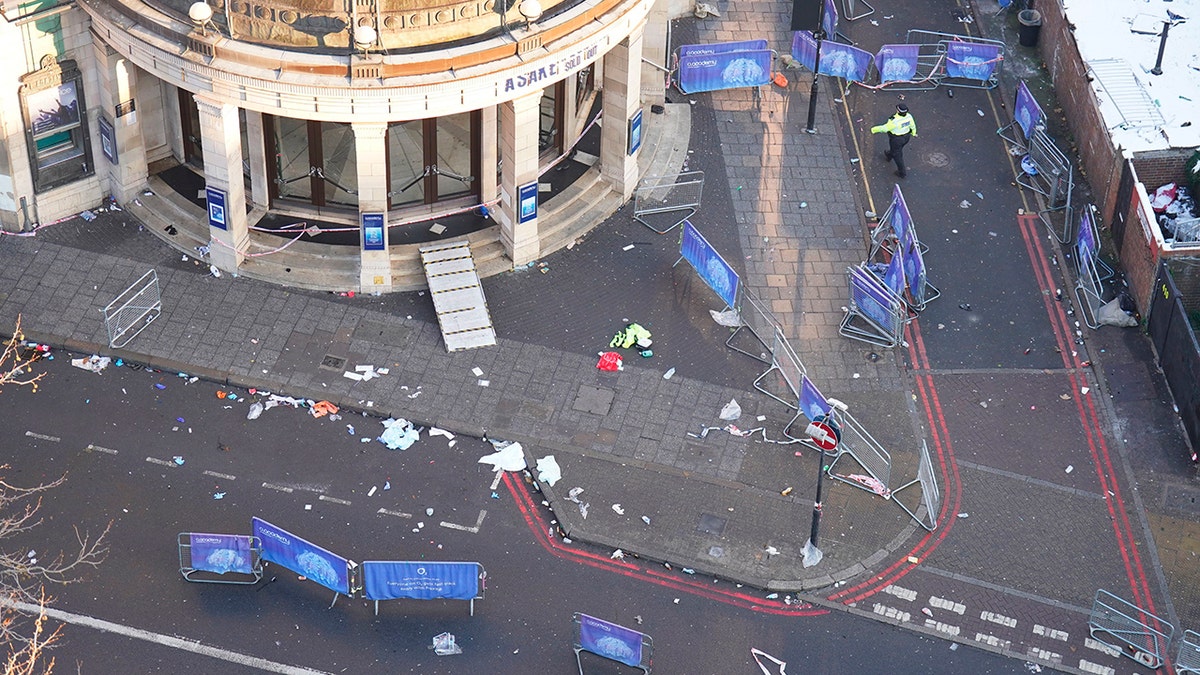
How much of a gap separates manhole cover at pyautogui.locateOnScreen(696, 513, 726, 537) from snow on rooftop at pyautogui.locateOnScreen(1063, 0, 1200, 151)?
1542 centimetres

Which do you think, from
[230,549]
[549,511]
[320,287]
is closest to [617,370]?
[549,511]

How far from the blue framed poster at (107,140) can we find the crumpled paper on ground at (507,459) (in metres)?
12.9

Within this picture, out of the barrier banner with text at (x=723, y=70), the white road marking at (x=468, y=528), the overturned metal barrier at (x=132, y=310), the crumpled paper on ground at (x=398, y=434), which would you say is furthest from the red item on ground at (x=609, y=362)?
the barrier banner with text at (x=723, y=70)

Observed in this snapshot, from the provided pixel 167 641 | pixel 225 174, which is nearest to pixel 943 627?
pixel 167 641

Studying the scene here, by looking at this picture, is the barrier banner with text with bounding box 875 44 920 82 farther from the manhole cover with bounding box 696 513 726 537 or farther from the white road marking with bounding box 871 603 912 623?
the white road marking with bounding box 871 603 912 623

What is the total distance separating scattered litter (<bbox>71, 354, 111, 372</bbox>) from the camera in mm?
44469

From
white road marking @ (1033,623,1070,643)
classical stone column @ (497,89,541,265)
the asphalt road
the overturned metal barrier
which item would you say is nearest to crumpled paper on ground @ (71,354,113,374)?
the asphalt road

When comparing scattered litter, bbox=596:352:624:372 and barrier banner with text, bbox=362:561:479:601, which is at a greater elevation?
scattered litter, bbox=596:352:624:372

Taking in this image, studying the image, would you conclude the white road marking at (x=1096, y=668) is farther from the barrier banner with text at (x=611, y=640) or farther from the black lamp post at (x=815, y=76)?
the black lamp post at (x=815, y=76)

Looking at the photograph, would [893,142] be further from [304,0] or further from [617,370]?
[304,0]

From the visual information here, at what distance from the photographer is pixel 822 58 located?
5425 cm

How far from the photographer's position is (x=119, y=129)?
47500 mm

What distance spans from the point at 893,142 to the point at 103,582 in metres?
23.3

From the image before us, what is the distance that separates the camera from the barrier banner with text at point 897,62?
2122 inches
